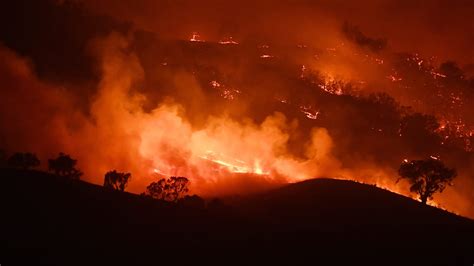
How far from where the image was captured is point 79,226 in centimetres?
4338

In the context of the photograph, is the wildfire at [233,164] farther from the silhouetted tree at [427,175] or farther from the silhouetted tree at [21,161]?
the silhouetted tree at [21,161]

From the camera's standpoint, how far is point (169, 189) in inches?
3711

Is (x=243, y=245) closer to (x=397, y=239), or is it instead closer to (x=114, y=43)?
(x=397, y=239)

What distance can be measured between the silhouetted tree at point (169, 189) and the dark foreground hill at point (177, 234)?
33.0 meters

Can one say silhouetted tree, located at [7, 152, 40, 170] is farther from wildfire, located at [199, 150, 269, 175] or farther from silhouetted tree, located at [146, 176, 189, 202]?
wildfire, located at [199, 150, 269, 175]

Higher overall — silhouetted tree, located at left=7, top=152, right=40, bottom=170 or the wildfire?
the wildfire

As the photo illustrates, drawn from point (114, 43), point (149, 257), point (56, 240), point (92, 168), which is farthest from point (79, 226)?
point (114, 43)

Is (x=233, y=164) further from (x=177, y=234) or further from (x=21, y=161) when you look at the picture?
(x=177, y=234)

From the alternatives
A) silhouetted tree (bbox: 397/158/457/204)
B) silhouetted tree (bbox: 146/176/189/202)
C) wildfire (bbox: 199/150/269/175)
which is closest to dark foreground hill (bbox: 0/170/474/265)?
silhouetted tree (bbox: 397/158/457/204)

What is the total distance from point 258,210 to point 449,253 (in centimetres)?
3150

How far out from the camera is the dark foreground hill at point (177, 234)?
39181 mm

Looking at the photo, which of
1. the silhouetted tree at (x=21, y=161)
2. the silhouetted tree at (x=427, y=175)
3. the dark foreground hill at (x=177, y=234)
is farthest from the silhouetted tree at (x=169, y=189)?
the silhouetted tree at (x=427, y=175)

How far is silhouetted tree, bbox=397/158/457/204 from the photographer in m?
92.7

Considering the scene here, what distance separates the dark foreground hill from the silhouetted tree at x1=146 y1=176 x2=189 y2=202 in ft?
108
